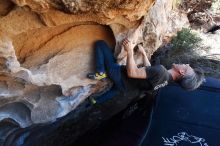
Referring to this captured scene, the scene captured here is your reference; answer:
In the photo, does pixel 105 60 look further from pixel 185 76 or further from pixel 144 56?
pixel 185 76

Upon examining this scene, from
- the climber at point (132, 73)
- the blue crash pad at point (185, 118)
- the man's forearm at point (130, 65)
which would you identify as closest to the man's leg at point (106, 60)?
the climber at point (132, 73)

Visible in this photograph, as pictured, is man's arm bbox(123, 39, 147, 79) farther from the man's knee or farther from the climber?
the man's knee

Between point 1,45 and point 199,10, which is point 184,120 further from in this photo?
point 199,10

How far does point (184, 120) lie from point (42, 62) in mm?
1442

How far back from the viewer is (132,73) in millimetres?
3230

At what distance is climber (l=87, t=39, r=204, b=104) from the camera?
10.7ft

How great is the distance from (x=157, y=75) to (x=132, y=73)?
9.3 inches

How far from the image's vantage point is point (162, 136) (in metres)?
3.52

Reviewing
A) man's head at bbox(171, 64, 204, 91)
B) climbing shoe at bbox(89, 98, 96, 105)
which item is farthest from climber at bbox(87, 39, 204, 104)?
climbing shoe at bbox(89, 98, 96, 105)

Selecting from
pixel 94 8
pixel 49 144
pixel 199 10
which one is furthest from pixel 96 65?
pixel 199 10

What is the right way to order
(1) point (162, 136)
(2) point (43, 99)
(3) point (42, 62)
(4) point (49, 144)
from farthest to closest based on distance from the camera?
(4) point (49, 144), (1) point (162, 136), (2) point (43, 99), (3) point (42, 62)

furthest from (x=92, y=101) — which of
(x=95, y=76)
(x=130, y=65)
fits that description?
(x=130, y=65)

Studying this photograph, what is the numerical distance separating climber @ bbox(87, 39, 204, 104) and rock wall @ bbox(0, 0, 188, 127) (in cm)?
7

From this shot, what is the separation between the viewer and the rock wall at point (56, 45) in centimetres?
258
